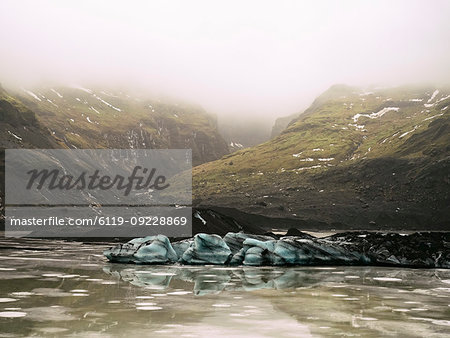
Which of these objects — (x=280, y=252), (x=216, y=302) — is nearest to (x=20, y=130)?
(x=280, y=252)

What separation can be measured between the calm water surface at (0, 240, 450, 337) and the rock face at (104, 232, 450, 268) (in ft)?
12.3

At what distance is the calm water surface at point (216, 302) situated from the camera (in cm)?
1079

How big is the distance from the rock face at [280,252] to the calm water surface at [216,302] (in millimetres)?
3738

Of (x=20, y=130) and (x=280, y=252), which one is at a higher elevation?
(x=20, y=130)

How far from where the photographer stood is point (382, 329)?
36.4 ft

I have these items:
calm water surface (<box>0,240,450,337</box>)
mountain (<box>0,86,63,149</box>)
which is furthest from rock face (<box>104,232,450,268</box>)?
mountain (<box>0,86,63,149</box>)

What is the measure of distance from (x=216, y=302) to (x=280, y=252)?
14317 millimetres

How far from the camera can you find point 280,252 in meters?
28.5

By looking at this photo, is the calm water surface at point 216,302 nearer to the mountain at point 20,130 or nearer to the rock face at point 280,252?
the rock face at point 280,252

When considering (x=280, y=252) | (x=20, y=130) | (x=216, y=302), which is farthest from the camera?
(x=20, y=130)

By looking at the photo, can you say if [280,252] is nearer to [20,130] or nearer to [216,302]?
[216,302]

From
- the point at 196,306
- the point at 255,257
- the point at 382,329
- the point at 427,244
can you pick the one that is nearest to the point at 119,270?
the point at 255,257

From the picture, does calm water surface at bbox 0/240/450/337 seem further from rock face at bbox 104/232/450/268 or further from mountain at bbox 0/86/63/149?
mountain at bbox 0/86/63/149

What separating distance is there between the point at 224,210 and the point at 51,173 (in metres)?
44.4
